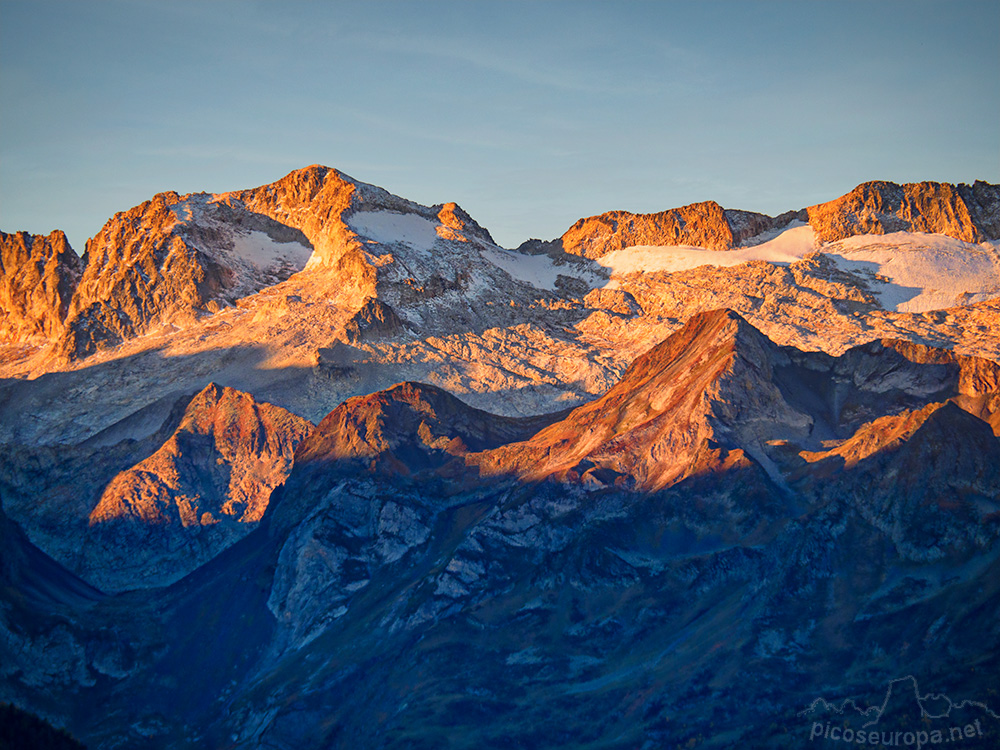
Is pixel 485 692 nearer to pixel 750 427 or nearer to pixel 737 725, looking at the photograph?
pixel 737 725

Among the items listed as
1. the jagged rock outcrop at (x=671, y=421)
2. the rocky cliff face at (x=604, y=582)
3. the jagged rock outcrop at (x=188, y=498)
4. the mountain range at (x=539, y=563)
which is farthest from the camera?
the jagged rock outcrop at (x=188, y=498)

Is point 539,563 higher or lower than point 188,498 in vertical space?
lower

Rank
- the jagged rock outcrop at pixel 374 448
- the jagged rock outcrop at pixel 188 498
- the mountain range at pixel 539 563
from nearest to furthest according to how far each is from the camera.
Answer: the mountain range at pixel 539 563
the jagged rock outcrop at pixel 188 498
the jagged rock outcrop at pixel 374 448

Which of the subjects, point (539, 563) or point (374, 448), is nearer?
point (539, 563)

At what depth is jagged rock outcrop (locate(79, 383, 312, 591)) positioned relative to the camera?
7092 inches

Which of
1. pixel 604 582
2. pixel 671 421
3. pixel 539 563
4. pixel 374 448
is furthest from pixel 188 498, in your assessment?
pixel 671 421

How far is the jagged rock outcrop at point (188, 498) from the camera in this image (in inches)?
7092

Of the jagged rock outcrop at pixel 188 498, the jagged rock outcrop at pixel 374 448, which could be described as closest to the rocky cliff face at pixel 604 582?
the jagged rock outcrop at pixel 374 448

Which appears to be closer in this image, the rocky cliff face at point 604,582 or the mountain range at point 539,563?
the rocky cliff face at point 604,582

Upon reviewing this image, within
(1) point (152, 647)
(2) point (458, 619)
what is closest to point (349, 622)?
(2) point (458, 619)

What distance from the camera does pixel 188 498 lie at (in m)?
187

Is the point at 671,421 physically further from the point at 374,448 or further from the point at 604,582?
the point at 374,448

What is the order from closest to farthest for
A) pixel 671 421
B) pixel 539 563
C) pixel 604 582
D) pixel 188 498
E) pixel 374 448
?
1. pixel 604 582
2. pixel 539 563
3. pixel 671 421
4. pixel 188 498
5. pixel 374 448

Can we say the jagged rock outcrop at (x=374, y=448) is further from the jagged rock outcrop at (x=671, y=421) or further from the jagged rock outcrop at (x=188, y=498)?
the jagged rock outcrop at (x=671, y=421)
